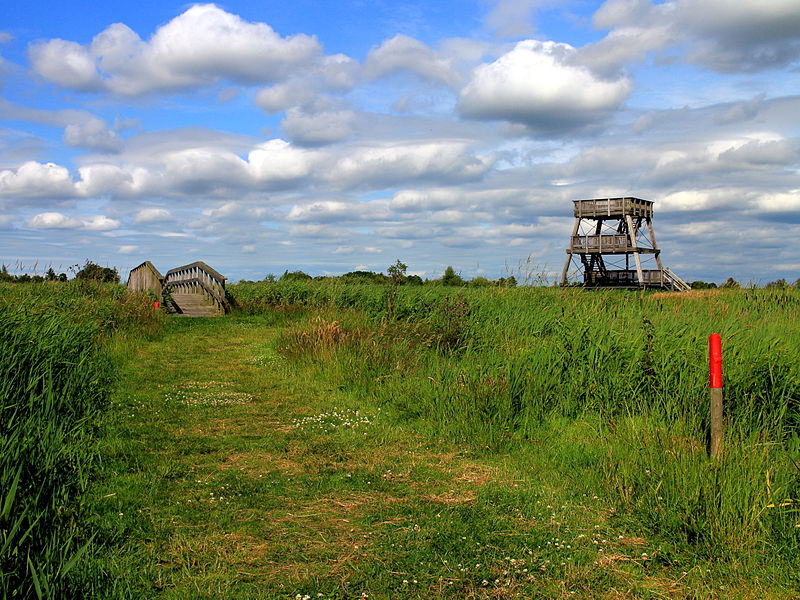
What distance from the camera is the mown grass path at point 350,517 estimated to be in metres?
4.18

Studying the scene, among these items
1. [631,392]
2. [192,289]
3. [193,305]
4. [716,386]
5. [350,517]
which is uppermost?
[192,289]

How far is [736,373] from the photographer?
7.61m

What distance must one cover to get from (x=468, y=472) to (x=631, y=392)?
9.10 feet

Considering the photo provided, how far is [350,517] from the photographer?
209 inches

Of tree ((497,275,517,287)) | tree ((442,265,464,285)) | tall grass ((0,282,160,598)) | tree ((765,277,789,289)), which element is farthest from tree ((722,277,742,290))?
tall grass ((0,282,160,598))

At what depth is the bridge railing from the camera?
23328 mm

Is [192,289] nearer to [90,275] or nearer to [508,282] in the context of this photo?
[90,275]

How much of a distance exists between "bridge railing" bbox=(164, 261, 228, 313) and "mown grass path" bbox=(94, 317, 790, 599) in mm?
14713

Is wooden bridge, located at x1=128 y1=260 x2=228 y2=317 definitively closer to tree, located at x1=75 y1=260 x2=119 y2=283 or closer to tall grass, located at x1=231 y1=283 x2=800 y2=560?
tree, located at x1=75 y1=260 x2=119 y2=283

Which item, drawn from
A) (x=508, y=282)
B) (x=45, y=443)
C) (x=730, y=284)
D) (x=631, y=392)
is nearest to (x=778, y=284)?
(x=730, y=284)

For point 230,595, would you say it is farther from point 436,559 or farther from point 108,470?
point 108,470

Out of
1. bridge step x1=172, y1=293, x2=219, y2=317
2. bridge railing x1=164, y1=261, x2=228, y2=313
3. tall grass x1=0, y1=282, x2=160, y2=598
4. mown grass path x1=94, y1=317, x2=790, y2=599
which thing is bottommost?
mown grass path x1=94, y1=317, x2=790, y2=599

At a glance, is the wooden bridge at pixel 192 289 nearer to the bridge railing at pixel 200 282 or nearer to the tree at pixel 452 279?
the bridge railing at pixel 200 282

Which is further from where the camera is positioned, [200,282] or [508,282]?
[200,282]
